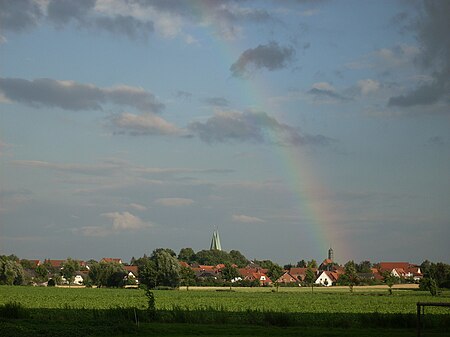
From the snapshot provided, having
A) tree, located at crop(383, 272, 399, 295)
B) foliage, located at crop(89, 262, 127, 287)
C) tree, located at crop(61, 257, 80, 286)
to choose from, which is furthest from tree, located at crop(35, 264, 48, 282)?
tree, located at crop(383, 272, 399, 295)

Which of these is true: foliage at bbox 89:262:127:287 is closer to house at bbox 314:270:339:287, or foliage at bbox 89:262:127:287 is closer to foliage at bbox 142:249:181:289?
foliage at bbox 142:249:181:289

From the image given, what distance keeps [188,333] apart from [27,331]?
699cm

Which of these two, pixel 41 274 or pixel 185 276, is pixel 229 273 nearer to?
pixel 185 276

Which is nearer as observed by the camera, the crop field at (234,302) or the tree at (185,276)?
the crop field at (234,302)

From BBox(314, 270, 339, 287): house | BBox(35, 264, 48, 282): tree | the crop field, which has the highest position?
BBox(35, 264, 48, 282): tree

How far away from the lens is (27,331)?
88.3ft

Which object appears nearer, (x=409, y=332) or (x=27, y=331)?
(x=27, y=331)

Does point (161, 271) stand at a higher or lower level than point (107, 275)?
higher

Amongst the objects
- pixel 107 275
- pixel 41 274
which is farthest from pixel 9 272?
pixel 41 274

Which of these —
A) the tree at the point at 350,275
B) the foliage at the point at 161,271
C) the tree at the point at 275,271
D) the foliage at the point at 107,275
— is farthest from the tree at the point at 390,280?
the foliage at the point at 107,275

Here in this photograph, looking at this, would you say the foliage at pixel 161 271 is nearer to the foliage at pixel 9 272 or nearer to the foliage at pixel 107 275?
the foliage at pixel 107 275

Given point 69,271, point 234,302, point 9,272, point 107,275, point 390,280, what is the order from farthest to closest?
point 69,271
point 107,275
point 9,272
point 390,280
point 234,302

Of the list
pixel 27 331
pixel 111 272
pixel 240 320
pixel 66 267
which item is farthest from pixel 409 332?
pixel 66 267

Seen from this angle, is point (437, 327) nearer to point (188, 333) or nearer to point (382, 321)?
point (382, 321)
